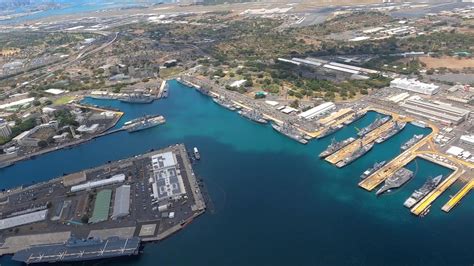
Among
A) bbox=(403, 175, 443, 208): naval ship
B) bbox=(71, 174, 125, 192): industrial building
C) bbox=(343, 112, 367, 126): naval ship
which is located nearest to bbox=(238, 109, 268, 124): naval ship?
bbox=(343, 112, 367, 126): naval ship

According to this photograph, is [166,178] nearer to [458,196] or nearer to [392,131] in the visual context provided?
[392,131]

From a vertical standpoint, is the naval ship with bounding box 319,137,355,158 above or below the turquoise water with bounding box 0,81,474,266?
above

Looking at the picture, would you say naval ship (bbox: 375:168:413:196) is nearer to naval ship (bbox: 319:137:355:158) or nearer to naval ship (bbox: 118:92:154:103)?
naval ship (bbox: 319:137:355:158)

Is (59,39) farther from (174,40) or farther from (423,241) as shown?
(423,241)

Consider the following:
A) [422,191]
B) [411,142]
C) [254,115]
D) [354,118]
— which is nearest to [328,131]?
[354,118]

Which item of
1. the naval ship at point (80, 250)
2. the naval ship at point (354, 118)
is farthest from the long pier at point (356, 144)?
the naval ship at point (80, 250)

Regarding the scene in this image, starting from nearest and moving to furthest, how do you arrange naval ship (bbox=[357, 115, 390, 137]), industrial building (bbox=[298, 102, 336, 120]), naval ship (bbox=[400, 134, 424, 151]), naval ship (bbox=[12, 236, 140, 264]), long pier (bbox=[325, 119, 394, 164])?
naval ship (bbox=[12, 236, 140, 264]) < long pier (bbox=[325, 119, 394, 164]) < naval ship (bbox=[400, 134, 424, 151]) < naval ship (bbox=[357, 115, 390, 137]) < industrial building (bbox=[298, 102, 336, 120])
